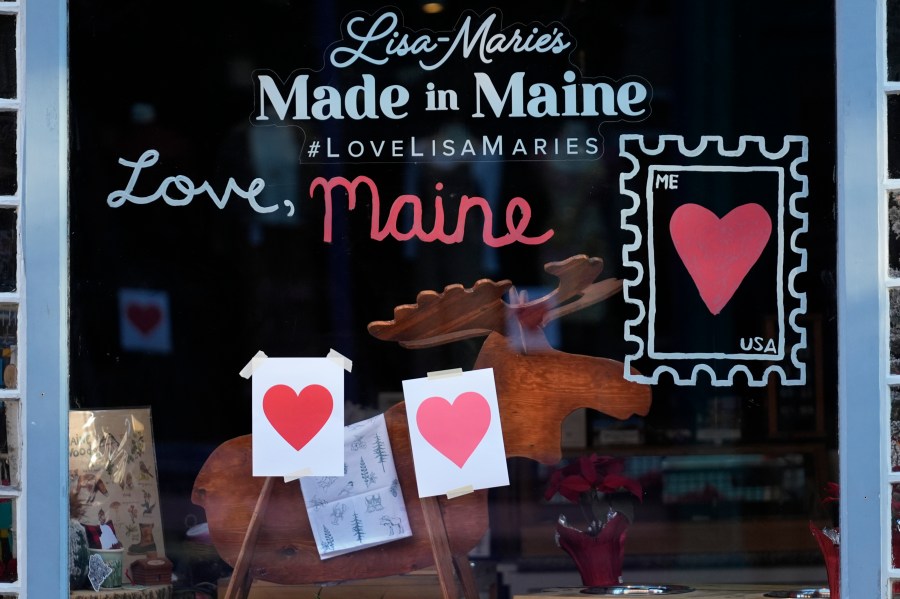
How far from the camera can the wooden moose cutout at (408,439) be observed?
4160mm

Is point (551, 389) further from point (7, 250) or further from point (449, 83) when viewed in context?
point (7, 250)

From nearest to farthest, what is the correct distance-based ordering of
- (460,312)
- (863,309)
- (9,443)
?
(863,309) → (9,443) → (460,312)

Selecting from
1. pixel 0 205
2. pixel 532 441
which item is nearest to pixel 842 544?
pixel 532 441

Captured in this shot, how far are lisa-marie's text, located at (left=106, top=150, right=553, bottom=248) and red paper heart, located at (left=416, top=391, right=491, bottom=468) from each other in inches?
21.1

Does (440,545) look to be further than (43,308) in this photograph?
Yes

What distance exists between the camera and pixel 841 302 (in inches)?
147

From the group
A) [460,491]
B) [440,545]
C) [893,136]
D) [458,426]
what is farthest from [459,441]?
[893,136]

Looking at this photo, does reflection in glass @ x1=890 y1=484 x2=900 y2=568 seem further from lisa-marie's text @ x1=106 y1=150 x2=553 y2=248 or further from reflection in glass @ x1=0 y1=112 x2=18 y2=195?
reflection in glass @ x1=0 y1=112 x2=18 y2=195

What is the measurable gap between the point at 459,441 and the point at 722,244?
3.53 feet

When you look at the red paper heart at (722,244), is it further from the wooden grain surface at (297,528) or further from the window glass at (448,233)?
the wooden grain surface at (297,528)

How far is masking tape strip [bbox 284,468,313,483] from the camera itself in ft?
13.5

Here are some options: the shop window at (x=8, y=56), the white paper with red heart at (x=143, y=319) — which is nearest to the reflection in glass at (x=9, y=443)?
the white paper with red heart at (x=143, y=319)

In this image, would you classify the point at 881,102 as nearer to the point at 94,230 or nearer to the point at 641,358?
the point at 641,358

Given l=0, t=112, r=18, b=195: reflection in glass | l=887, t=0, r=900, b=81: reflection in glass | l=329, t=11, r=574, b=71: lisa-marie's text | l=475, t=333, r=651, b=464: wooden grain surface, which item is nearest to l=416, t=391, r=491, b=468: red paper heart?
l=475, t=333, r=651, b=464: wooden grain surface
